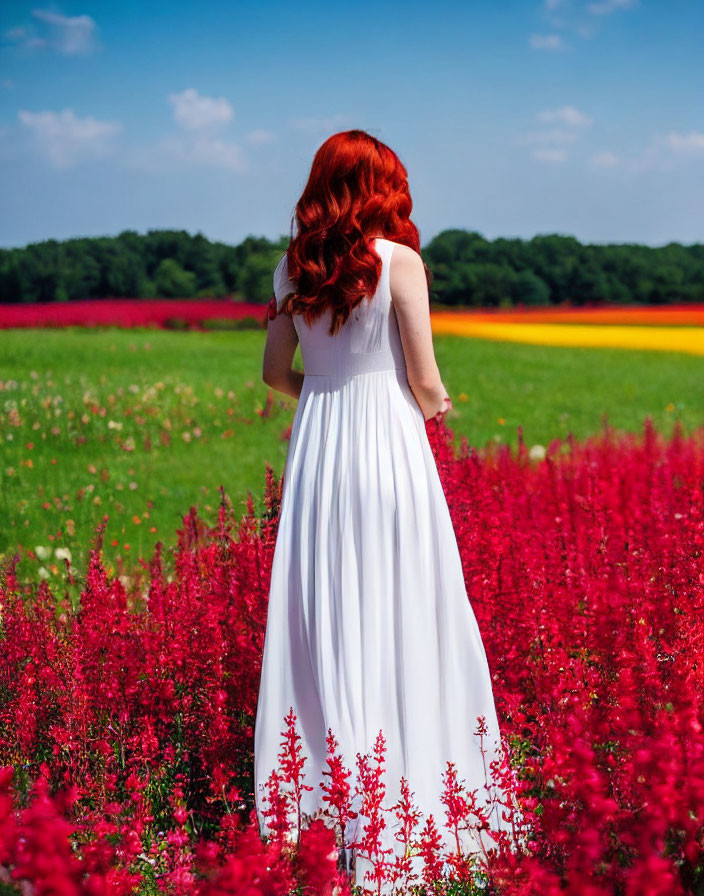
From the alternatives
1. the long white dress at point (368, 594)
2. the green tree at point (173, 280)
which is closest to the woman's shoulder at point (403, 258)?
the long white dress at point (368, 594)

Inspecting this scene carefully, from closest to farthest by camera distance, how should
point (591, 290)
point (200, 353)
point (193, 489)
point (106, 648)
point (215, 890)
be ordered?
point (215, 890), point (106, 648), point (193, 489), point (200, 353), point (591, 290)

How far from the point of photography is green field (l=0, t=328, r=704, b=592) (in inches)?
274

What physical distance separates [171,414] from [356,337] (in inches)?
301

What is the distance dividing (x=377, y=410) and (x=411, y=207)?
→ 0.63 m

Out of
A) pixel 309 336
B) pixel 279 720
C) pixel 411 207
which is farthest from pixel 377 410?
pixel 279 720

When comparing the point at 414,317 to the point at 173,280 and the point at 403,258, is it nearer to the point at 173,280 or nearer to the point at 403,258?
the point at 403,258

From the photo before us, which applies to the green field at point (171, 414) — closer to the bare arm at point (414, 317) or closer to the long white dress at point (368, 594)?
the long white dress at point (368, 594)

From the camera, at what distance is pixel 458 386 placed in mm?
13156

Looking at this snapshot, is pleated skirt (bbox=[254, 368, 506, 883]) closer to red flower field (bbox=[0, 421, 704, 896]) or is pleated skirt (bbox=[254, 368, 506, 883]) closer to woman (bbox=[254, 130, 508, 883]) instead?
woman (bbox=[254, 130, 508, 883])

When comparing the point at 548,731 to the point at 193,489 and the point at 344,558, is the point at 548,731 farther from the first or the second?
the point at 193,489

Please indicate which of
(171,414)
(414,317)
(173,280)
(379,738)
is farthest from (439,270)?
(379,738)

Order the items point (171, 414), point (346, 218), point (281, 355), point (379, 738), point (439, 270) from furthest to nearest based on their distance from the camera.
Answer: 1. point (439, 270)
2. point (171, 414)
3. point (281, 355)
4. point (346, 218)
5. point (379, 738)

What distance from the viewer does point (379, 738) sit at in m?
2.12

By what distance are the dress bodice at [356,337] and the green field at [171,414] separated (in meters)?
2.27
